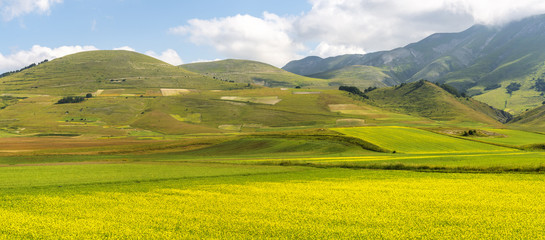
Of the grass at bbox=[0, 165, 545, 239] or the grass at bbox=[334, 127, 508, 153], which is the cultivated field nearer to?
the grass at bbox=[0, 165, 545, 239]

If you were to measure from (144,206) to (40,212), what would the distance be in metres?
6.64

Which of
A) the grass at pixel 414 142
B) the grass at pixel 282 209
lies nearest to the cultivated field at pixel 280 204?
the grass at pixel 282 209

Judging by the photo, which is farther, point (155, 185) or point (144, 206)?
point (155, 185)

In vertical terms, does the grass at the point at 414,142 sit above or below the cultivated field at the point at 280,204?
below

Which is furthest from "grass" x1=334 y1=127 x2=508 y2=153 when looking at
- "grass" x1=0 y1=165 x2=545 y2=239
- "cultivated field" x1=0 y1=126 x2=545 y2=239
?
"grass" x1=0 y1=165 x2=545 y2=239

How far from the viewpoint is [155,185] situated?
36.2 meters

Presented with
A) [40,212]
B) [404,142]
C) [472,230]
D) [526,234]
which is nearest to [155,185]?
[40,212]

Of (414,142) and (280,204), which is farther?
(414,142)

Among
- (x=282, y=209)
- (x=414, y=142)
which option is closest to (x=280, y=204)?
(x=282, y=209)

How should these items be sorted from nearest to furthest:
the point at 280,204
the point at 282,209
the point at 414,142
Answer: the point at 282,209 < the point at 280,204 < the point at 414,142

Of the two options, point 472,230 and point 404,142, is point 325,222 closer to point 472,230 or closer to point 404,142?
point 472,230

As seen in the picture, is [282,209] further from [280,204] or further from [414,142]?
[414,142]

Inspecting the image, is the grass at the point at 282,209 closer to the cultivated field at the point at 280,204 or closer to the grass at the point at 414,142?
the cultivated field at the point at 280,204

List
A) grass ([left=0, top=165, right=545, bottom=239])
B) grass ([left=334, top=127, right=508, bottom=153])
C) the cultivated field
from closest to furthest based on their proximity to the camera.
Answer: grass ([left=0, top=165, right=545, bottom=239]), the cultivated field, grass ([left=334, top=127, right=508, bottom=153])
